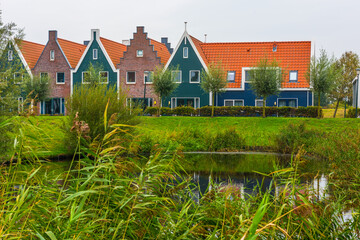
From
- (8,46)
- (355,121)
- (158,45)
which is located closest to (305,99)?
(355,121)

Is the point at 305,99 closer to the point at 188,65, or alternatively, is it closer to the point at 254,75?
the point at 254,75

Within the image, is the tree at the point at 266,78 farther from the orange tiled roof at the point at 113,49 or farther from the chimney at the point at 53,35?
the chimney at the point at 53,35

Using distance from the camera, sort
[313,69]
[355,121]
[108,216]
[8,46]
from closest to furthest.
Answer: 1. [108,216]
2. [8,46]
3. [355,121]
4. [313,69]

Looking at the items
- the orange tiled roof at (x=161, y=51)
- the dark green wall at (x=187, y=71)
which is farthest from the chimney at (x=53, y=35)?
the dark green wall at (x=187, y=71)

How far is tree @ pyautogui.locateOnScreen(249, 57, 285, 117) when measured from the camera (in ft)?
103

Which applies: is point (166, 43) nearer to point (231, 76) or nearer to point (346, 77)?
point (231, 76)


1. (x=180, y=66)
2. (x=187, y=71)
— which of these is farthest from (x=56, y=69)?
(x=187, y=71)

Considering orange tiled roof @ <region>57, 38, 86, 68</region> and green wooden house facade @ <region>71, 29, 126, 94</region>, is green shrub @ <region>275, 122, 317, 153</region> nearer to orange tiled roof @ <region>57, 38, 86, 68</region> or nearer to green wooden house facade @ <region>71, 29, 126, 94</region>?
green wooden house facade @ <region>71, 29, 126, 94</region>

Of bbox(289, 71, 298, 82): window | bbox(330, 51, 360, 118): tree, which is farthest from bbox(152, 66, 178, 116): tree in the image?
bbox(330, 51, 360, 118): tree

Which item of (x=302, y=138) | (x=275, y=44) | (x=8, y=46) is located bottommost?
(x=302, y=138)

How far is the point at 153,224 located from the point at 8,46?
11431 millimetres

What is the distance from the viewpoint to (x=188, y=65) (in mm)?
39531

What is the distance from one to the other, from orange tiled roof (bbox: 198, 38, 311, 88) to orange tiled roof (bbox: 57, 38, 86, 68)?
1285 centimetres

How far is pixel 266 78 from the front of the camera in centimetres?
3131
